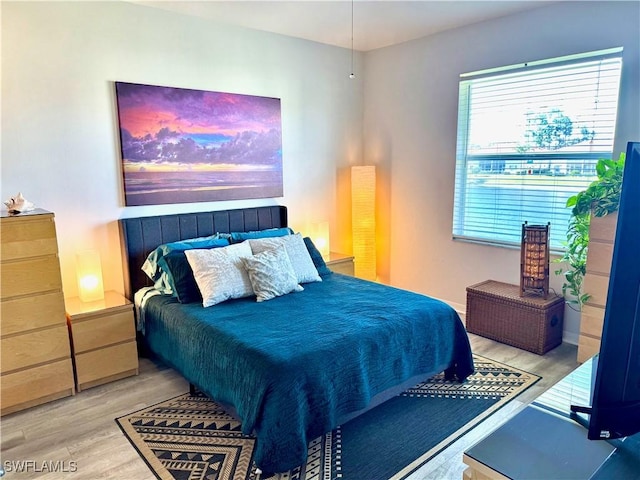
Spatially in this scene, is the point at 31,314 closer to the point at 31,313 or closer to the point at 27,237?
the point at 31,313

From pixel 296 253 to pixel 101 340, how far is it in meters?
1.49

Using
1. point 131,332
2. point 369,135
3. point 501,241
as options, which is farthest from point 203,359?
point 369,135

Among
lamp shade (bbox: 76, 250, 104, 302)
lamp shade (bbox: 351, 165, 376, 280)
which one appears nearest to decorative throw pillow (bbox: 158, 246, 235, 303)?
lamp shade (bbox: 76, 250, 104, 302)

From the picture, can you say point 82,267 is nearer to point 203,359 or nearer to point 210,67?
point 203,359

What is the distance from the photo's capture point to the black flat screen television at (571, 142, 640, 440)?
950mm

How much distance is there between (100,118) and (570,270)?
374cm

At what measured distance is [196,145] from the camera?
370cm

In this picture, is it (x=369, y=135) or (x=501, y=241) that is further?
(x=369, y=135)

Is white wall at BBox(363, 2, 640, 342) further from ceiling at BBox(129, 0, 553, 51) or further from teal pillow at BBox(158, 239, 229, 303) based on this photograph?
teal pillow at BBox(158, 239, 229, 303)

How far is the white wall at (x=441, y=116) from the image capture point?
124 inches

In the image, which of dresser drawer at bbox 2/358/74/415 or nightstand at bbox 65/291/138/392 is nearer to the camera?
dresser drawer at bbox 2/358/74/415

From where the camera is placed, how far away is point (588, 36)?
3.23 meters

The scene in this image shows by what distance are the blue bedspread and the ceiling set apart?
7.15ft

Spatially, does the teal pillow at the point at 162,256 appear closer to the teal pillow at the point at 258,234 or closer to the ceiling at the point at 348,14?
the teal pillow at the point at 258,234
